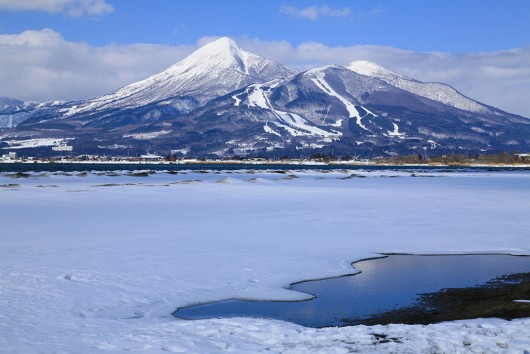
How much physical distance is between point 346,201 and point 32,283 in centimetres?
2965

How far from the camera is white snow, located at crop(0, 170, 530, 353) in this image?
9461mm

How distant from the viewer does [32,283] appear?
13.1 m

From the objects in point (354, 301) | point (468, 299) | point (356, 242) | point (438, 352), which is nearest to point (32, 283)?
point (354, 301)

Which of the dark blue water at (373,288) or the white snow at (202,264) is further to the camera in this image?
the dark blue water at (373,288)

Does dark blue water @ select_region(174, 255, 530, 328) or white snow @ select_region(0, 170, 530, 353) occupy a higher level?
white snow @ select_region(0, 170, 530, 353)

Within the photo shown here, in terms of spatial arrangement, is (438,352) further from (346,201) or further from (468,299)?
(346,201)

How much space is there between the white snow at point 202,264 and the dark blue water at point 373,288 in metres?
0.61

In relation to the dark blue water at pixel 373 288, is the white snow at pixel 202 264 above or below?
above

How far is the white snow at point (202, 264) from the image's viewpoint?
9461 mm

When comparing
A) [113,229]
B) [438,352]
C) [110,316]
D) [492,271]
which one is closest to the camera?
[438,352]

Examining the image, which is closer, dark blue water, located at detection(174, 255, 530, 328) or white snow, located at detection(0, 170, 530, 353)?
white snow, located at detection(0, 170, 530, 353)

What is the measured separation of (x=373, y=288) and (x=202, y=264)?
506 centimetres

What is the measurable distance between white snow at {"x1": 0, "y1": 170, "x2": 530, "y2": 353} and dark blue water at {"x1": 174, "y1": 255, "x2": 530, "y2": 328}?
0.61 m

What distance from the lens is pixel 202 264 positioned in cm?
1636
